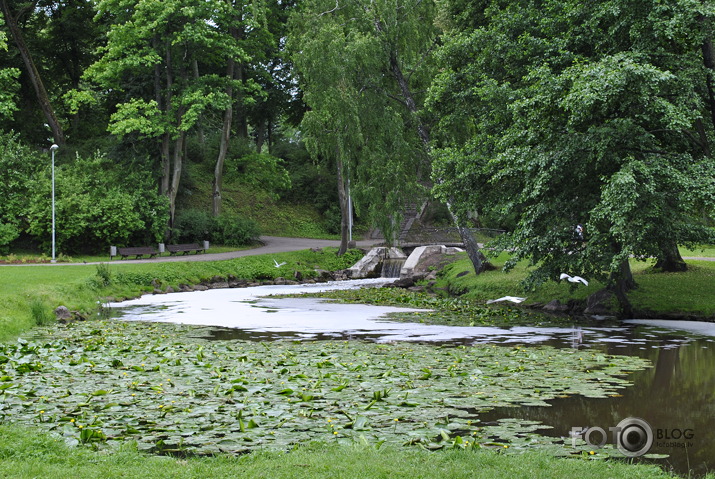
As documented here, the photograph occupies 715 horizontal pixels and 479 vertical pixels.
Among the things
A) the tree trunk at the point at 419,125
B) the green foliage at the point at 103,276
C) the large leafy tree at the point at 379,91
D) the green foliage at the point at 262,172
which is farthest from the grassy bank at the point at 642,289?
the green foliage at the point at 262,172

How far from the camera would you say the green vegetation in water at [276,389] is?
747 cm

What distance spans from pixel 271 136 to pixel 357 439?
6040 cm

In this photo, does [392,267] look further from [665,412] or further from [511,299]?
[665,412]

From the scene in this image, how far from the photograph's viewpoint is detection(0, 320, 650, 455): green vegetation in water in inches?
294

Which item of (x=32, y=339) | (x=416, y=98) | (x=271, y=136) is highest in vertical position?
(x=271, y=136)

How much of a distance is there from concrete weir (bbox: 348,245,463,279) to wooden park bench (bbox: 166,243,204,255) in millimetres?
9332

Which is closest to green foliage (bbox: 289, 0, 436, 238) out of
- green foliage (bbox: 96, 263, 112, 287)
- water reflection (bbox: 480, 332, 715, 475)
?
green foliage (bbox: 96, 263, 112, 287)

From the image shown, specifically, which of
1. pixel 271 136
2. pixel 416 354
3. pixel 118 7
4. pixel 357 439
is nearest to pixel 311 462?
pixel 357 439

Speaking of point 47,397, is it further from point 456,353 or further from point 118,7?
point 118,7

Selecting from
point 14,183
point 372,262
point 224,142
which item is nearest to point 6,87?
point 14,183

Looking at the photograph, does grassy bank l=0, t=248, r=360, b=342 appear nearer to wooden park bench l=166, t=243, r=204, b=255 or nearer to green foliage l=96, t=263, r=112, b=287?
green foliage l=96, t=263, r=112, b=287

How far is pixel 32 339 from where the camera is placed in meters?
15.1

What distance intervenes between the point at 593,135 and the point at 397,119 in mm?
11449

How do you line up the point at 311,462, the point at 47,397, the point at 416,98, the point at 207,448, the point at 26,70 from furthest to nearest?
the point at 26,70
the point at 416,98
the point at 47,397
the point at 207,448
the point at 311,462
